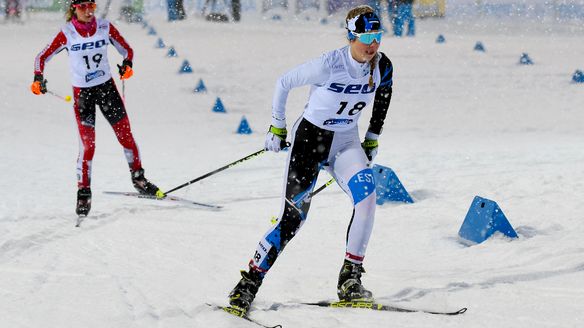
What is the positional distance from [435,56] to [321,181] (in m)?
10.9

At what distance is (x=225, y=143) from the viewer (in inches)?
416

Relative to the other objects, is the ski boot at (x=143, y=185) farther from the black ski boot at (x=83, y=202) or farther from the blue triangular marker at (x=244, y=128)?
the blue triangular marker at (x=244, y=128)

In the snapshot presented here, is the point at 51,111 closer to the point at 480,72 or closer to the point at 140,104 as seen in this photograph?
the point at 140,104

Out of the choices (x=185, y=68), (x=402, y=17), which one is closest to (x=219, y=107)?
(x=185, y=68)

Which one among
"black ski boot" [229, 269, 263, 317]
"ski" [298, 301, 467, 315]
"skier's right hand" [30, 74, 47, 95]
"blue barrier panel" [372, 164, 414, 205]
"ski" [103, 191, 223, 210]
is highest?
"skier's right hand" [30, 74, 47, 95]

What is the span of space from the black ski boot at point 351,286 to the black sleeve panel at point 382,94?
34.7 inches

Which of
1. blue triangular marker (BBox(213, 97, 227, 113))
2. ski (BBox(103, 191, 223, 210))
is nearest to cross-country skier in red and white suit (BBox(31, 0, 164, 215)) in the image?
ski (BBox(103, 191, 223, 210))

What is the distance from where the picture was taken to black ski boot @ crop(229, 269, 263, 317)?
4.24 m

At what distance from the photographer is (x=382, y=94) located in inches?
181

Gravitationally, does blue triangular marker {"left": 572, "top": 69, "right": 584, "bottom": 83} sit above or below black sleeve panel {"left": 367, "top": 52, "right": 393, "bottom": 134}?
below

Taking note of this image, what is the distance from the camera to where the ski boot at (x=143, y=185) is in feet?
24.4

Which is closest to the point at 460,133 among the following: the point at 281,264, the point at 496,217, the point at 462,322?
the point at 496,217

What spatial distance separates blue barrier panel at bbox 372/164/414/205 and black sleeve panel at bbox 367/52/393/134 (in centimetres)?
242

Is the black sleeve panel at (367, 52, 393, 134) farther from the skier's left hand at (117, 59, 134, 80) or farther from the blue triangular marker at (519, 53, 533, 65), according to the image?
the blue triangular marker at (519, 53, 533, 65)
